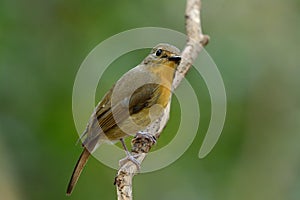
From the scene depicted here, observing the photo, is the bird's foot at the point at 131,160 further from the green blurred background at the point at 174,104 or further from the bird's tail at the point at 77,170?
the green blurred background at the point at 174,104

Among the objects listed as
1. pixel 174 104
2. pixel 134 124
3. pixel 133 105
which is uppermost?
pixel 174 104

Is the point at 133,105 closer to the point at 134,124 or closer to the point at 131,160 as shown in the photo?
the point at 134,124

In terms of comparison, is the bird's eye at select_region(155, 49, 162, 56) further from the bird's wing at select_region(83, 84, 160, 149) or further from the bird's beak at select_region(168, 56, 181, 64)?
the bird's wing at select_region(83, 84, 160, 149)

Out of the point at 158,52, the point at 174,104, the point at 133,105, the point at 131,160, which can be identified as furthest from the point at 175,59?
the point at 174,104

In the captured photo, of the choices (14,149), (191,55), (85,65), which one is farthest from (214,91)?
(14,149)

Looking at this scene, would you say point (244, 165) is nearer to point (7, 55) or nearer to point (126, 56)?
point (126, 56)

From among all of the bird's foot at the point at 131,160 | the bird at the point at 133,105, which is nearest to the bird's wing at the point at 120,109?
the bird at the point at 133,105
